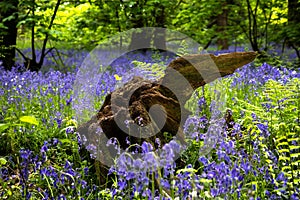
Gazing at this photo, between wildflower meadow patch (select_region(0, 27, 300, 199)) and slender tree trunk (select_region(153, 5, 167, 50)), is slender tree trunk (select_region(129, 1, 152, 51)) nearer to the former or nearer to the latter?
slender tree trunk (select_region(153, 5, 167, 50))

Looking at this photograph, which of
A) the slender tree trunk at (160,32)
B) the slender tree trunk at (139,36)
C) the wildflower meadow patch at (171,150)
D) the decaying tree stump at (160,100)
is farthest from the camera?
the slender tree trunk at (160,32)

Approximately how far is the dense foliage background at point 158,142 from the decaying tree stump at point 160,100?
0.21m

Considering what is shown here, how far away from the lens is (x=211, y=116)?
3.62m

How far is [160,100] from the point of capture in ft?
10.8

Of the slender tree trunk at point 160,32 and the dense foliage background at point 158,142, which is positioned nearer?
the dense foliage background at point 158,142

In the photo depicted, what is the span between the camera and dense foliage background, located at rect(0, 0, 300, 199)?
6.81 ft

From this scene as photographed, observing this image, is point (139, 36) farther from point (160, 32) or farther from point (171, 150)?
point (171, 150)

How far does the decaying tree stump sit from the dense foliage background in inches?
8.3

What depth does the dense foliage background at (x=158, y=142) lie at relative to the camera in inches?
81.7

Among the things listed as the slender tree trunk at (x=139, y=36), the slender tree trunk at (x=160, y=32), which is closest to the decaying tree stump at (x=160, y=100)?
the slender tree trunk at (x=139, y=36)

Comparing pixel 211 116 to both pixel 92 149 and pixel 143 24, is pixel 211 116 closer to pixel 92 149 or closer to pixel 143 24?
pixel 92 149

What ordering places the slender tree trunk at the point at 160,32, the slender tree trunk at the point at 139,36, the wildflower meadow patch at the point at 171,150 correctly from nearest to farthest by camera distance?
the wildflower meadow patch at the point at 171,150
the slender tree trunk at the point at 139,36
the slender tree trunk at the point at 160,32

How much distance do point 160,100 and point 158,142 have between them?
730 mm

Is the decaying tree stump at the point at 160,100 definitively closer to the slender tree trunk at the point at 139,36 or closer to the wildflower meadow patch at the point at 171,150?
the wildflower meadow patch at the point at 171,150
